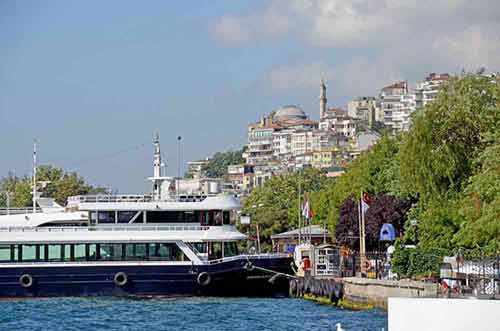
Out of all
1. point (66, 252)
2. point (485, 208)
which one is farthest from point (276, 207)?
point (485, 208)

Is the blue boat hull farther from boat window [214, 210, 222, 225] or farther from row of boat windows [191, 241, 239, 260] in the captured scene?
boat window [214, 210, 222, 225]

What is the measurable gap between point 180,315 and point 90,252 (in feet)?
27.0

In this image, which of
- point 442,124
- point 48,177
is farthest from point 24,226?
point 48,177

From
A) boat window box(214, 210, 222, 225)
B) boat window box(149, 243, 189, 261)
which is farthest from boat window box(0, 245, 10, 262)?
boat window box(214, 210, 222, 225)

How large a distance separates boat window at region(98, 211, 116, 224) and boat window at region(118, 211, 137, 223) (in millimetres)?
251

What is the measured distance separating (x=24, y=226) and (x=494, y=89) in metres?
18.4

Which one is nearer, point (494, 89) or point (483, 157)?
point (483, 157)

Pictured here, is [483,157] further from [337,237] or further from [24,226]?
[337,237]

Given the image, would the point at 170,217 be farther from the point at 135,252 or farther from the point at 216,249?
the point at 216,249

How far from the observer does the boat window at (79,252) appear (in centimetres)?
4612

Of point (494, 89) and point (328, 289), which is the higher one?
point (494, 89)

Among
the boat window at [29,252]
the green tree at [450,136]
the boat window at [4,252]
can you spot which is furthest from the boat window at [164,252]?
the green tree at [450,136]

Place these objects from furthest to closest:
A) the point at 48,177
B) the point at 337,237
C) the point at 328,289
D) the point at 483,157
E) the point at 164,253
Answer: the point at 48,177 → the point at 337,237 → the point at 164,253 → the point at 328,289 → the point at 483,157

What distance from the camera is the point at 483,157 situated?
39.4m
